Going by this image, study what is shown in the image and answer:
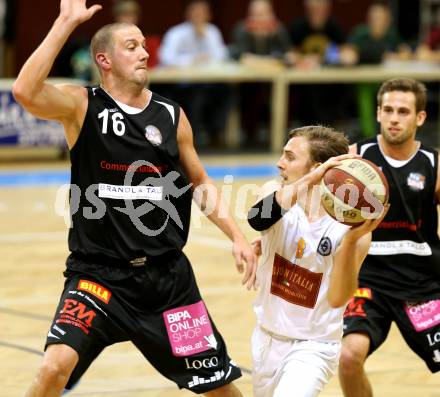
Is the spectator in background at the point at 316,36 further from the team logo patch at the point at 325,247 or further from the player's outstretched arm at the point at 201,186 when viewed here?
the team logo patch at the point at 325,247

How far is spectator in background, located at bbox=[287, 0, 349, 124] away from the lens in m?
19.2

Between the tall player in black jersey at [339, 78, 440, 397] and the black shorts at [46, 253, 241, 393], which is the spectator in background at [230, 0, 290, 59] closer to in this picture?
the tall player in black jersey at [339, 78, 440, 397]

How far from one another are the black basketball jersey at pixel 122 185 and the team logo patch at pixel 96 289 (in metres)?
0.16

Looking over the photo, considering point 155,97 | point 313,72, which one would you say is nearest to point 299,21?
point 313,72

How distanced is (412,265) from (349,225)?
1658 millimetres

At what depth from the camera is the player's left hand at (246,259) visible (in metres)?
5.41

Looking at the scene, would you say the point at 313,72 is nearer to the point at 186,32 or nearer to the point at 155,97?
the point at 186,32

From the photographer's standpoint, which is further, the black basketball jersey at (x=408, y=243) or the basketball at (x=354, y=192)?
the black basketball jersey at (x=408, y=243)

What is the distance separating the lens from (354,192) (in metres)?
5.05

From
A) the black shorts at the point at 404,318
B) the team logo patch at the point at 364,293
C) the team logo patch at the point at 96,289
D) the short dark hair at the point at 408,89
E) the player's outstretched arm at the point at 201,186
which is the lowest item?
the black shorts at the point at 404,318

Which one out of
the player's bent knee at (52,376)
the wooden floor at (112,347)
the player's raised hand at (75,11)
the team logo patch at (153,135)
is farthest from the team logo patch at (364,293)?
the player's raised hand at (75,11)

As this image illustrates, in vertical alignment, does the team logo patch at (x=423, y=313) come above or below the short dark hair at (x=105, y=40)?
below

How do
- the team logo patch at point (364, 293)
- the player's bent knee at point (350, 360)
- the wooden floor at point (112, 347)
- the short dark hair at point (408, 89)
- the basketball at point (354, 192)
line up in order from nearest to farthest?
the basketball at point (354, 192), the player's bent knee at point (350, 360), the team logo patch at point (364, 293), the short dark hair at point (408, 89), the wooden floor at point (112, 347)

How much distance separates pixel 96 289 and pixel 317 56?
46.6 feet
